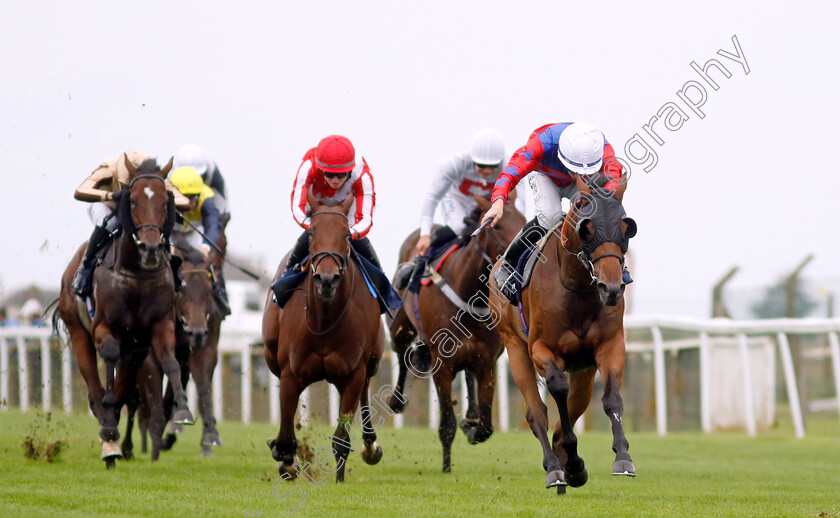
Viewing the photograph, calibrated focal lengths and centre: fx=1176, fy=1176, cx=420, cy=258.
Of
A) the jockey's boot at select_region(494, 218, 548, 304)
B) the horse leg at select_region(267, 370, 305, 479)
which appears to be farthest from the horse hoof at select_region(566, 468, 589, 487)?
the horse leg at select_region(267, 370, 305, 479)

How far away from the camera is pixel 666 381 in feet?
56.1

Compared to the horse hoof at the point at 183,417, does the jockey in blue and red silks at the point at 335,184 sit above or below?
above

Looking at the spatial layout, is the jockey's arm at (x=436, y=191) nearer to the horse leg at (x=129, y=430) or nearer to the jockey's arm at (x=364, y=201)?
the jockey's arm at (x=364, y=201)

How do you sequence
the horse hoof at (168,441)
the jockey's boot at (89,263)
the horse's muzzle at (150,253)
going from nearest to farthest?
the horse's muzzle at (150,253)
the jockey's boot at (89,263)
the horse hoof at (168,441)

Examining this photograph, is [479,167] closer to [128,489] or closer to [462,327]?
[462,327]

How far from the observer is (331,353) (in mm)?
7891

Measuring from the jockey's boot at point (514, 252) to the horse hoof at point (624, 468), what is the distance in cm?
169

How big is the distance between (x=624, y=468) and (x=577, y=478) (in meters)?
0.70

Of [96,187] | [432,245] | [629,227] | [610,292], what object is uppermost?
[96,187]

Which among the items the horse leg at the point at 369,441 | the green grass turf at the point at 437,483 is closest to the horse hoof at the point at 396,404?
the green grass turf at the point at 437,483

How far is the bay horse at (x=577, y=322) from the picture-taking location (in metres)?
6.50

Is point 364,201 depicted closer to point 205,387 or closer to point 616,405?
point 616,405

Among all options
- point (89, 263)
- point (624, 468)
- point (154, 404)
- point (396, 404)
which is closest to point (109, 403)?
point (154, 404)

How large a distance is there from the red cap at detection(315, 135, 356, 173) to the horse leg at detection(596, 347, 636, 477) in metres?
2.23
